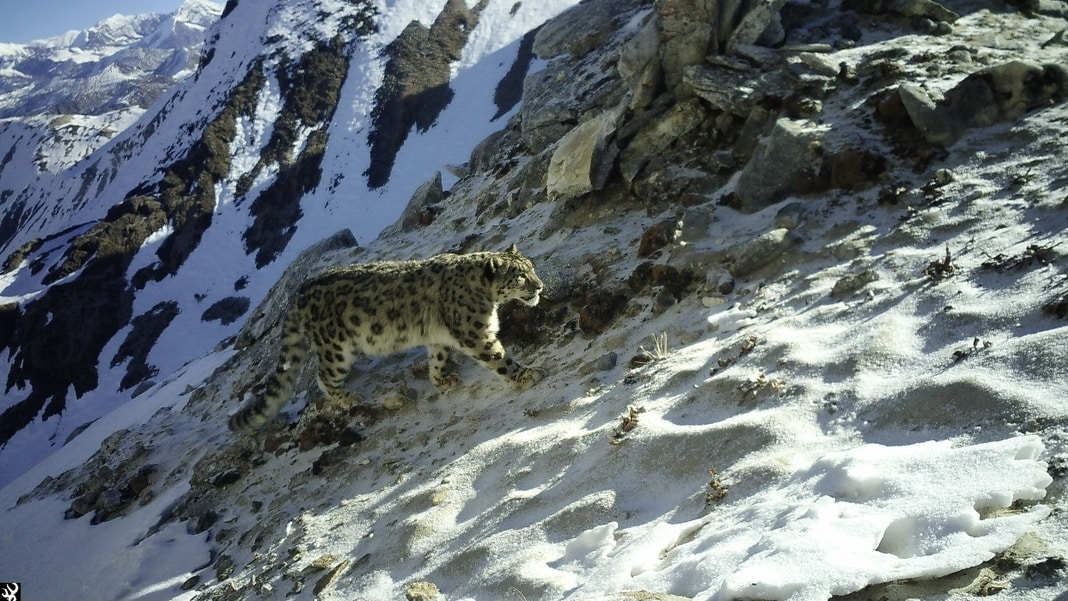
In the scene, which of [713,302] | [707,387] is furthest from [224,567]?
[713,302]

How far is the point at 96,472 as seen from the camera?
14.5 m

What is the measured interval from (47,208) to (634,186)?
124404mm

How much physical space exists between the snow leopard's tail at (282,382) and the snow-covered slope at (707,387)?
491mm

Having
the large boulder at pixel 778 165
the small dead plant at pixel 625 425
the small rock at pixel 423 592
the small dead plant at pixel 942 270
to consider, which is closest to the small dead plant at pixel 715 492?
the small dead plant at pixel 625 425

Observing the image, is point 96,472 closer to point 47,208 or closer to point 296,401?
point 296,401

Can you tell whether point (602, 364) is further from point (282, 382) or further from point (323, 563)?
point (282, 382)

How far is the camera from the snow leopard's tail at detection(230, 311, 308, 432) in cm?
1071

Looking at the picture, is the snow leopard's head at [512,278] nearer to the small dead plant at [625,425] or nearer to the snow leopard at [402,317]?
the snow leopard at [402,317]

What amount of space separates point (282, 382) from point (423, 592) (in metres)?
6.32

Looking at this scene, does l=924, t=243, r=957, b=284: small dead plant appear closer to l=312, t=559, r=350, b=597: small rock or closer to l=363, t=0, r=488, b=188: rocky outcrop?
l=312, t=559, r=350, b=597: small rock

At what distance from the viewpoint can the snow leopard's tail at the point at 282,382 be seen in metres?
10.7

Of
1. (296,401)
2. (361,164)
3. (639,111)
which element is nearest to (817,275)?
(639,111)

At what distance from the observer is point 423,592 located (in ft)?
17.9

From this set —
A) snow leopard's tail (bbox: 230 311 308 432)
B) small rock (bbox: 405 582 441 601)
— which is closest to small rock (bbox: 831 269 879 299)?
small rock (bbox: 405 582 441 601)
